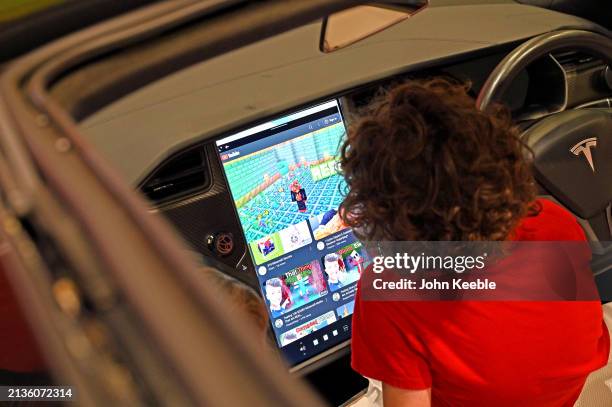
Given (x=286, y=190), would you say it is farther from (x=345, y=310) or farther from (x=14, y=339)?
(x=14, y=339)

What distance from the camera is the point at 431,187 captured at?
1.01 meters

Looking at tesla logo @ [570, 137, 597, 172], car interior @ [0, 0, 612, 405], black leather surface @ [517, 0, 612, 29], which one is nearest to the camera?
car interior @ [0, 0, 612, 405]

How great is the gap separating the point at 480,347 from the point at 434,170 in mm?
306

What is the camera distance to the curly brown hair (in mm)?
1004

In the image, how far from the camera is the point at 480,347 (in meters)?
1.03

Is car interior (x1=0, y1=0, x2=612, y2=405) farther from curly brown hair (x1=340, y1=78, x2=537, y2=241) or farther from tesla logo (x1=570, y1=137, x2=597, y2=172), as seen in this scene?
curly brown hair (x1=340, y1=78, x2=537, y2=241)

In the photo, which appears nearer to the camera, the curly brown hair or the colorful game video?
the curly brown hair

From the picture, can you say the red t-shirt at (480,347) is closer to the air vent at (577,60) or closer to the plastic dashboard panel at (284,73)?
the plastic dashboard panel at (284,73)

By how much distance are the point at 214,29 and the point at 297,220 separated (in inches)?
38.0

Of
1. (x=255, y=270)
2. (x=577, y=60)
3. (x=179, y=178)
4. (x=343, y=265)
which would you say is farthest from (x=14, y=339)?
(x=577, y=60)

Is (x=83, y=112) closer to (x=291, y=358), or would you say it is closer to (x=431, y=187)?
(x=431, y=187)

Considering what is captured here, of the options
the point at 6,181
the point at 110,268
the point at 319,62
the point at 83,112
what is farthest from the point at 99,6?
the point at 319,62

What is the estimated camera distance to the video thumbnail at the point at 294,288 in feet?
5.46

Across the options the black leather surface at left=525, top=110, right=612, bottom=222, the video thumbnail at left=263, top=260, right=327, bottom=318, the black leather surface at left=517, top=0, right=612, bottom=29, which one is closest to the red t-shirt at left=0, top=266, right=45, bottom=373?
the video thumbnail at left=263, top=260, right=327, bottom=318
